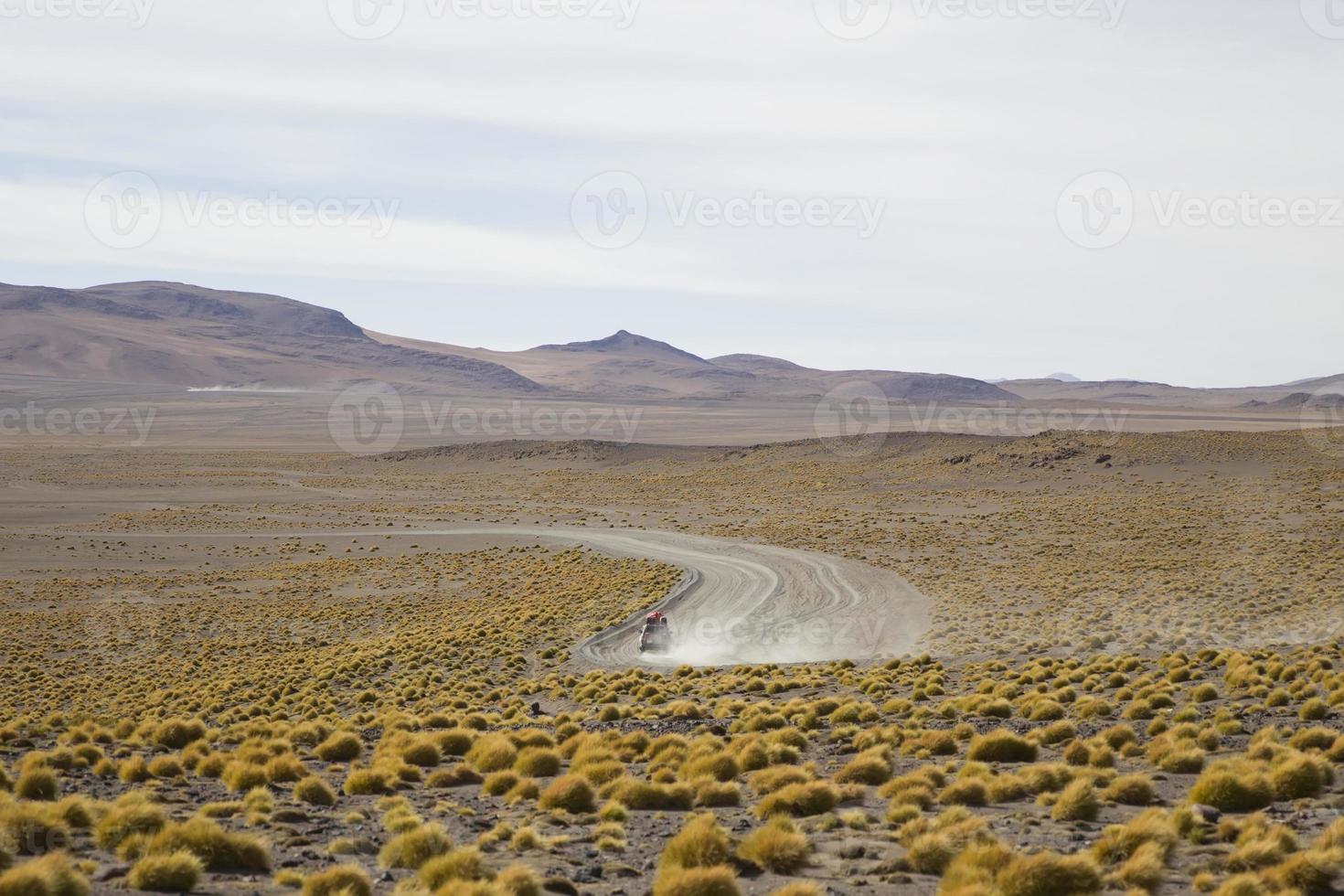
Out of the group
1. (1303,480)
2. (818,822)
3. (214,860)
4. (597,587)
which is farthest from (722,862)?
(1303,480)

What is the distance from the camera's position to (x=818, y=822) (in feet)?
33.7

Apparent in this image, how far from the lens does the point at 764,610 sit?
3628 cm

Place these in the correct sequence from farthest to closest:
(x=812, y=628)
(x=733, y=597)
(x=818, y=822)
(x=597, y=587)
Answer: (x=597, y=587), (x=733, y=597), (x=812, y=628), (x=818, y=822)

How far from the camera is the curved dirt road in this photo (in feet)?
97.6

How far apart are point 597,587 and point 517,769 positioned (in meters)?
28.7

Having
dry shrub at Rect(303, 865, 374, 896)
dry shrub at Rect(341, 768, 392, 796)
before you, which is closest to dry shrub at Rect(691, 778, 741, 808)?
dry shrub at Rect(341, 768, 392, 796)

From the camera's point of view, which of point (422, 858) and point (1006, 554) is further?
point (1006, 554)

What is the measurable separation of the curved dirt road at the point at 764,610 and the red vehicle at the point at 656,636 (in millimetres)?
391

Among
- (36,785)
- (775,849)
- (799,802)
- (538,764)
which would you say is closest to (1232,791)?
(799,802)

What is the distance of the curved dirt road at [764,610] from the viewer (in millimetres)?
29734

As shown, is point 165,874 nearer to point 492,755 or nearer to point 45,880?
point 45,880

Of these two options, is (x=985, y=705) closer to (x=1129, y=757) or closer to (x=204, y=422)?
(x=1129, y=757)

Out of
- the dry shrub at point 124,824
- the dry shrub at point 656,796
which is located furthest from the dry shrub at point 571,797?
the dry shrub at point 124,824

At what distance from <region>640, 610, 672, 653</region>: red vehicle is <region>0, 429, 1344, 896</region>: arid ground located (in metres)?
1.26
